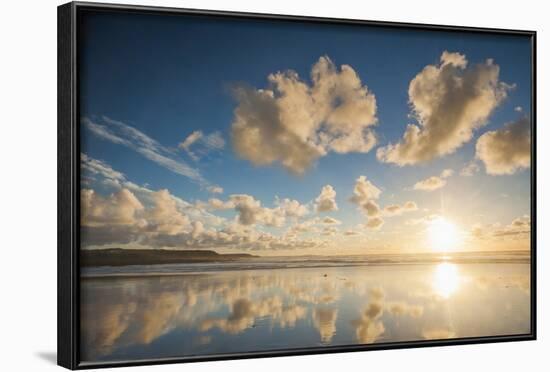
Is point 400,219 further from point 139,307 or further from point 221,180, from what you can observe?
point 139,307

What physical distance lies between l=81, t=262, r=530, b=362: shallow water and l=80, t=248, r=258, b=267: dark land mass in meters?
0.09

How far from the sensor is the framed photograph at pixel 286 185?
6.47 m

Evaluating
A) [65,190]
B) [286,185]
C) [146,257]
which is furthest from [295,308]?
[65,190]

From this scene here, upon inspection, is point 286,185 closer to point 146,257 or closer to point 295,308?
point 295,308

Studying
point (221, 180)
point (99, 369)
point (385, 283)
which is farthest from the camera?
point (385, 283)

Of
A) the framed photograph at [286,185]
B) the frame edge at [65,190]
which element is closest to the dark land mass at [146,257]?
the framed photograph at [286,185]

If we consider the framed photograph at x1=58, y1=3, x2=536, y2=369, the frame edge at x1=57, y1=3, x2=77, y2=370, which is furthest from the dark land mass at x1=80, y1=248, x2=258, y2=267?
the frame edge at x1=57, y1=3, x2=77, y2=370

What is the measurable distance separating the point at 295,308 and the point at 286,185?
867 mm

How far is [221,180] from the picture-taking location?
22.4 feet

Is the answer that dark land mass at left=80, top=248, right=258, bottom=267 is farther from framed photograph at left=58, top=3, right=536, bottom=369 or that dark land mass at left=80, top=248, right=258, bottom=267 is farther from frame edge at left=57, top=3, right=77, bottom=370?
frame edge at left=57, top=3, right=77, bottom=370

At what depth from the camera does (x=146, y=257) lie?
21.7 ft

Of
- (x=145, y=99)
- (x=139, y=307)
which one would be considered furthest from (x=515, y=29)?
(x=139, y=307)

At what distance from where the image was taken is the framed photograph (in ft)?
21.2
